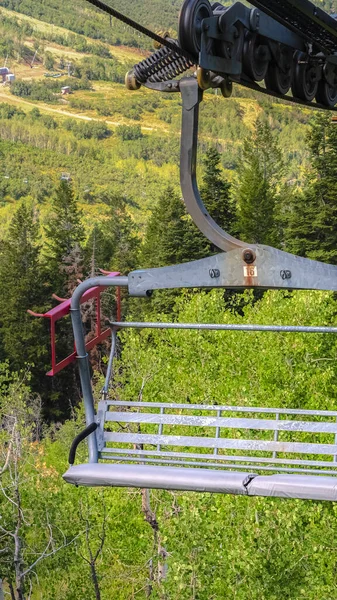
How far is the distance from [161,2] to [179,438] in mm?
139636

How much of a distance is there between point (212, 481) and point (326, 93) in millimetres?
4292

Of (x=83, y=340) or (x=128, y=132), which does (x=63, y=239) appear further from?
(x=128, y=132)

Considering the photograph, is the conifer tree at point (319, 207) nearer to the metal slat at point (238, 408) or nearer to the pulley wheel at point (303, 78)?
the pulley wheel at point (303, 78)

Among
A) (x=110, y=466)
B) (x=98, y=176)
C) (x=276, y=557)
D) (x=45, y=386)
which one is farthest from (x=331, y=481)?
(x=98, y=176)

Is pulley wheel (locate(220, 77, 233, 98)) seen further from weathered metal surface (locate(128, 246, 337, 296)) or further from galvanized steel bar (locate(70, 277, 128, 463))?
galvanized steel bar (locate(70, 277, 128, 463))

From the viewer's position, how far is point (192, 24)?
4426mm

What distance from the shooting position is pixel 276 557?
58.3 feet

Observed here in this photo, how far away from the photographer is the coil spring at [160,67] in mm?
5152

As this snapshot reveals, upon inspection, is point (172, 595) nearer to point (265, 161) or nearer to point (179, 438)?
point (179, 438)

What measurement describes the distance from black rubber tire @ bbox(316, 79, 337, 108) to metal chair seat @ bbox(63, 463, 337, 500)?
4.09 metres

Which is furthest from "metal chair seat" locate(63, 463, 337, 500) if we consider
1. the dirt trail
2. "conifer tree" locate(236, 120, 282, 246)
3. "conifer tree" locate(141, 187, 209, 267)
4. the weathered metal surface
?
the dirt trail

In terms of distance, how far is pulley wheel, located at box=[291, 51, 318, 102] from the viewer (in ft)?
23.5

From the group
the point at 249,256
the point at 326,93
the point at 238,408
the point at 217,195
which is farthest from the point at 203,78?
the point at 217,195

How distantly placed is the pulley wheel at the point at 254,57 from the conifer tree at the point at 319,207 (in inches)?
1464
